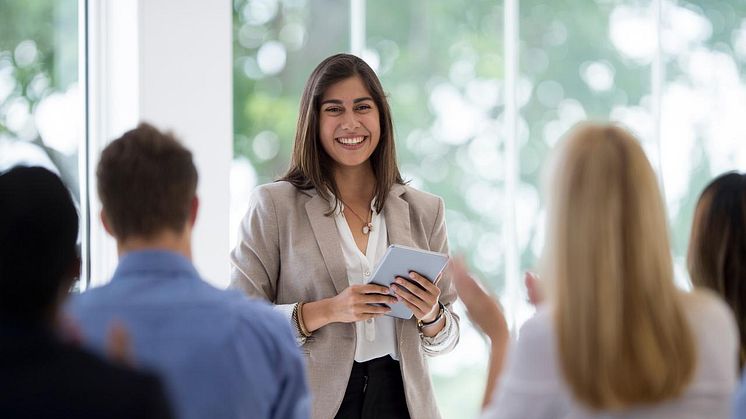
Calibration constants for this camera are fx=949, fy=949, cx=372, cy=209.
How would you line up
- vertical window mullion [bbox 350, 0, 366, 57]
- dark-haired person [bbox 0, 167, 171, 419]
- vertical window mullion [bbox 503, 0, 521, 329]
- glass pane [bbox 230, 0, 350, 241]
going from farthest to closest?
vertical window mullion [bbox 503, 0, 521, 329] < vertical window mullion [bbox 350, 0, 366, 57] < glass pane [bbox 230, 0, 350, 241] < dark-haired person [bbox 0, 167, 171, 419]

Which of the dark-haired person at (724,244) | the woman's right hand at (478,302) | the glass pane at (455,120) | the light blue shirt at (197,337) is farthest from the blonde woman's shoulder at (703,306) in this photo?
the glass pane at (455,120)

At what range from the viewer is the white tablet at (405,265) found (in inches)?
104

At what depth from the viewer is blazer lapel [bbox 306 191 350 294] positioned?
9.48ft

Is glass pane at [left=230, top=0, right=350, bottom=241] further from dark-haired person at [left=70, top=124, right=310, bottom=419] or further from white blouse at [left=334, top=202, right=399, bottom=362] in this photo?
dark-haired person at [left=70, top=124, right=310, bottom=419]

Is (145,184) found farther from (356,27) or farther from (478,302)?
(356,27)

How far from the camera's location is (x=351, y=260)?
116 inches

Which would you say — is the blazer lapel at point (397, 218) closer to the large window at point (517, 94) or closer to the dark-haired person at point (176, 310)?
the dark-haired person at point (176, 310)

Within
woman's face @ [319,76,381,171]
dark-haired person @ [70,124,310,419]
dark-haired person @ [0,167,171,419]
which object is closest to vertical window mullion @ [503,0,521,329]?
woman's face @ [319,76,381,171]

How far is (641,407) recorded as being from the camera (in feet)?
5.07

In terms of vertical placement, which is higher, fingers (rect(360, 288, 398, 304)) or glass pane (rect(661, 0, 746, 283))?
glass pane (rect(661, 0, 746, 283))

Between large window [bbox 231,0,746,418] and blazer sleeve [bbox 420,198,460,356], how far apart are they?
6.43 ft

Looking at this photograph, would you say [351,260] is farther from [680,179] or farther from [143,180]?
[680,179]

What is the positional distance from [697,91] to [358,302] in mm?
3542

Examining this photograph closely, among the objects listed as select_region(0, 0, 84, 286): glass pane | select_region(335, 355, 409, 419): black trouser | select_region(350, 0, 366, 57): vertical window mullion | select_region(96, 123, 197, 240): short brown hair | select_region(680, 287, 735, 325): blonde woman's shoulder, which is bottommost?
Answer: select_region(335, 355, 409, 419): black trouser
